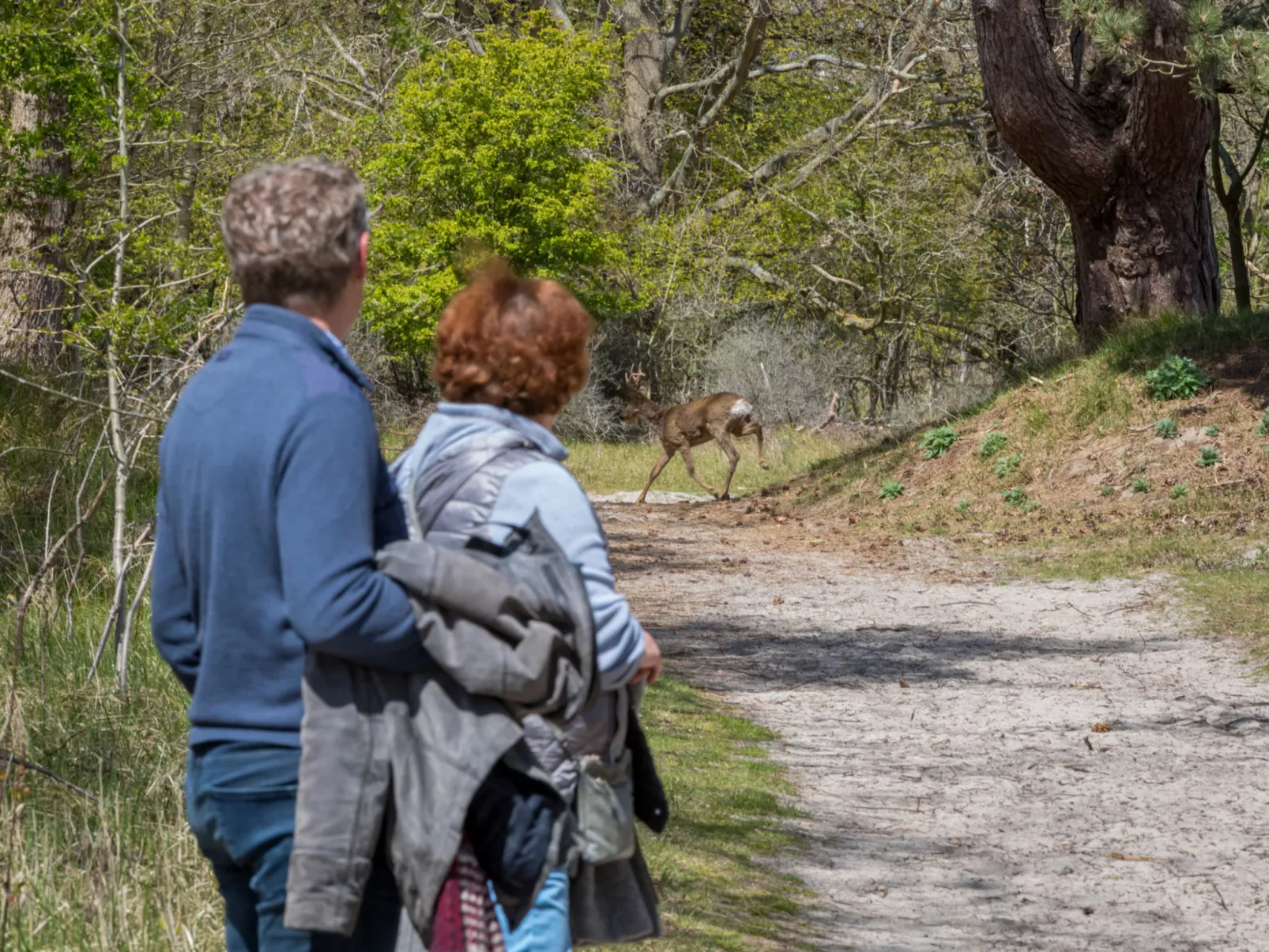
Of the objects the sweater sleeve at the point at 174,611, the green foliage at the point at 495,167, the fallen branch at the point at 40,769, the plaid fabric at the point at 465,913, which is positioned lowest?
the fallen branch at the point at 40,769

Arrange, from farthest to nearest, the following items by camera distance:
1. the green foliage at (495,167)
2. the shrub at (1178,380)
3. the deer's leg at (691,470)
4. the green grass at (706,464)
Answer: the green foliage at (495,167), the green grass at (706,464), the deer's leg at (691,470), the shrub at (1178,380)

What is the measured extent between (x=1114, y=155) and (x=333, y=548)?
18.3 meters

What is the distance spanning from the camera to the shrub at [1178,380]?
1819 centimetres

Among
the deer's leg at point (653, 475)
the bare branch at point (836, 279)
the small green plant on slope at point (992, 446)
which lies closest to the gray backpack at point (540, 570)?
the small green plant on slope at point (992, 446)

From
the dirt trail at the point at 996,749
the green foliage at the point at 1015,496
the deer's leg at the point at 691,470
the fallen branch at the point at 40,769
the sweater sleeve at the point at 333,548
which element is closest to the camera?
the sweater sleeve at the point at 333,548

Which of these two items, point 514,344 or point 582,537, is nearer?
point 582,537

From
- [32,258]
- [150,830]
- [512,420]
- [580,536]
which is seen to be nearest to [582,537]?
[580,536]

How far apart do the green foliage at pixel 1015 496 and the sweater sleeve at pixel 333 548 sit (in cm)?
1591

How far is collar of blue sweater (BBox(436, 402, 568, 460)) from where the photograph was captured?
3074 mm

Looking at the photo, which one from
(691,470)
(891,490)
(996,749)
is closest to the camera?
(996,749)

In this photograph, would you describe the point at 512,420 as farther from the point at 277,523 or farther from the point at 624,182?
the point at 624,182

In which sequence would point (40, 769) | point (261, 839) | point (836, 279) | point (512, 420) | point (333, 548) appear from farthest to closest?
point (836, 279) < point (40, 769) < point (512, 420) < point (261, 839) < point (333, 548)

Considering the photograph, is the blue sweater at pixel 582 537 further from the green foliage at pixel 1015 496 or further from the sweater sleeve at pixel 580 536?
the green foliage at pixel 1015 496

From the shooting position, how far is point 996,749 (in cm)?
866
